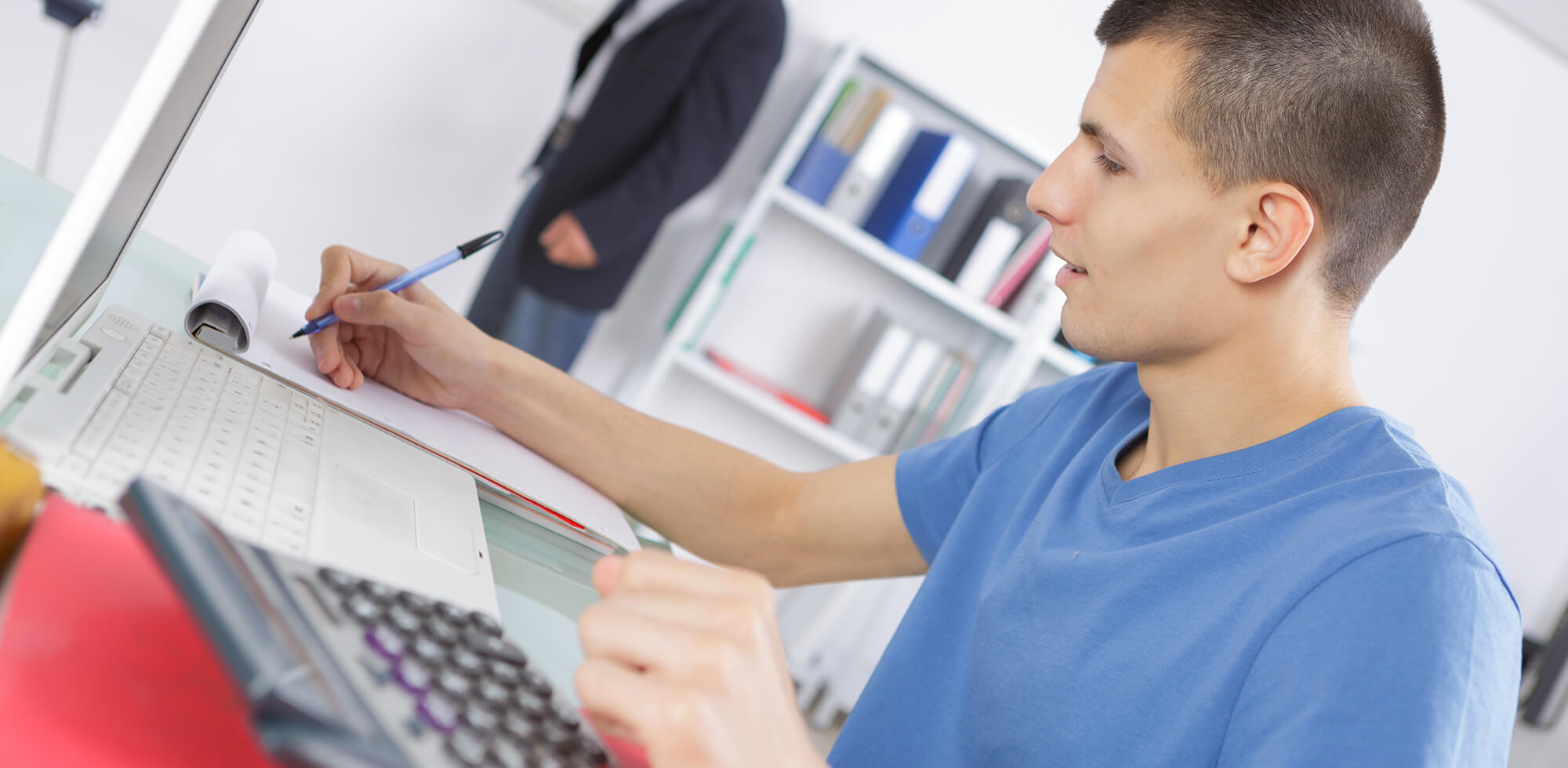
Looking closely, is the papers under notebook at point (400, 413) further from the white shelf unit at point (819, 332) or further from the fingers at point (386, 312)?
the white shelf unit at point (819, 332)

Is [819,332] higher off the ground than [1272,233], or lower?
lower

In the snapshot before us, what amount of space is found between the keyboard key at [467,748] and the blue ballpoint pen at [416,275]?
1.90ft

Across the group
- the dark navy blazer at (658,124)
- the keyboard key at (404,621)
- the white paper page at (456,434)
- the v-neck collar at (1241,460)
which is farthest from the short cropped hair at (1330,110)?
the dark navy blazer at (658,124)

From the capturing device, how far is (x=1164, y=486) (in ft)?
2.57

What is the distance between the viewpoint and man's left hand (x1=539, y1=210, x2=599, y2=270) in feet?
7.32

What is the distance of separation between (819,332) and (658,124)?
74 centimetres

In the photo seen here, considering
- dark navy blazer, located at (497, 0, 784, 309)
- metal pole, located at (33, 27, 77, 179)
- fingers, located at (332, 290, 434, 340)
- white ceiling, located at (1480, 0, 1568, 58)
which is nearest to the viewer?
fingers, located at (332, 290, 434, 340)

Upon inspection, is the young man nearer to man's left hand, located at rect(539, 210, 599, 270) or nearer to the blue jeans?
man's left hand, located at rect(539, 210, 599, 270)

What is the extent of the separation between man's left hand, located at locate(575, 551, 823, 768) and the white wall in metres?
2.22

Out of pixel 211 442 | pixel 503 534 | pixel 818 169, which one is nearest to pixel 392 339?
pixel 503 534

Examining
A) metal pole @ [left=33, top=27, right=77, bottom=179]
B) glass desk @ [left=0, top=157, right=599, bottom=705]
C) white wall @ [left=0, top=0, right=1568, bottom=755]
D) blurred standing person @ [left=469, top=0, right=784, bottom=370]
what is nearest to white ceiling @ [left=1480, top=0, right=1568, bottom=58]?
white wall @ [left=0, top=0, right=1568, bottom=755]

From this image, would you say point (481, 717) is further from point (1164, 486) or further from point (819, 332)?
point (819, 332)

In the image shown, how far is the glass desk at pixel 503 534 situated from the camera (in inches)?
24.1

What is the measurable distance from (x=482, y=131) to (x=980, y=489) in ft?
6.60
